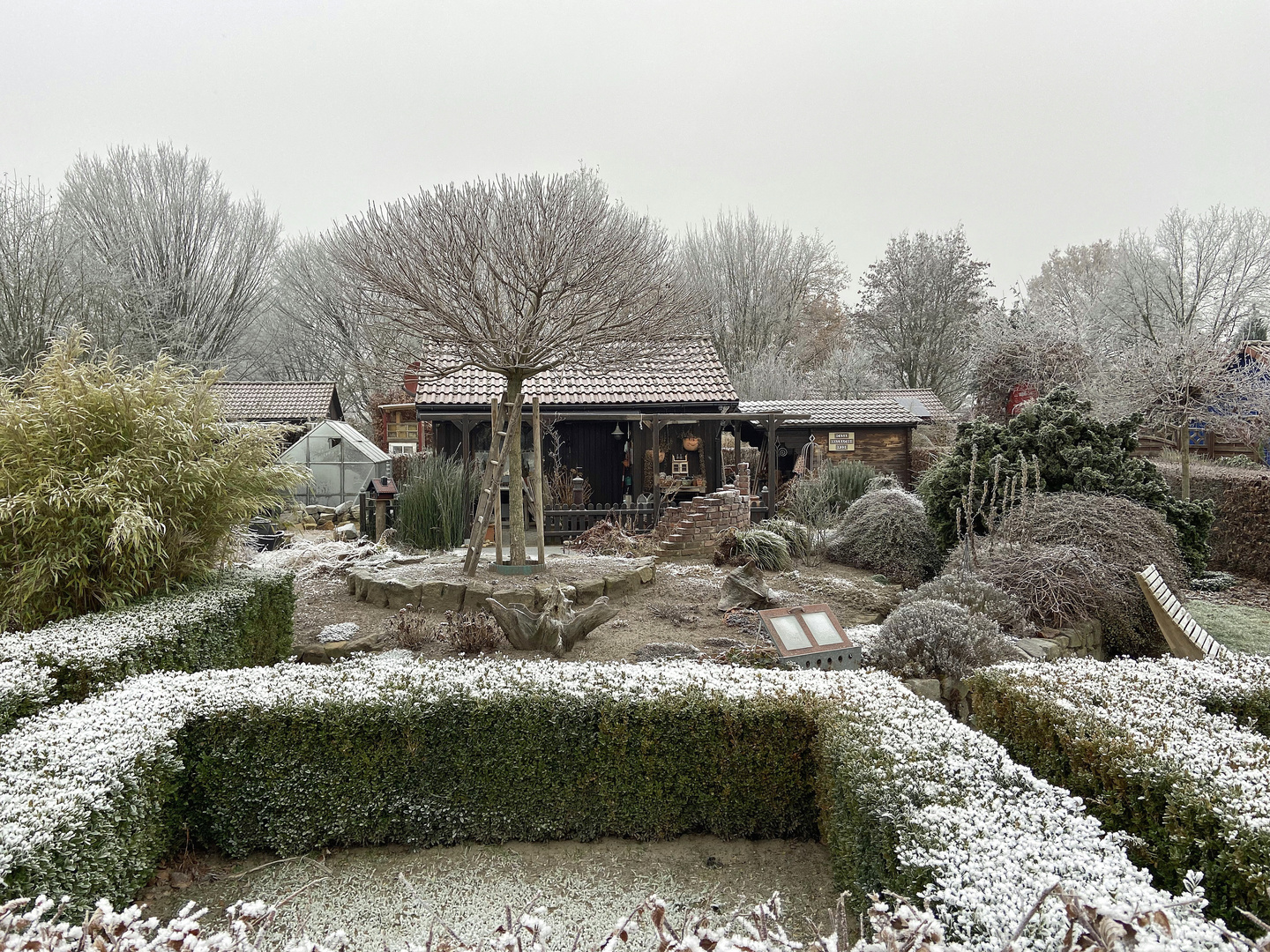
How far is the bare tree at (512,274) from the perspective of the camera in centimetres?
777

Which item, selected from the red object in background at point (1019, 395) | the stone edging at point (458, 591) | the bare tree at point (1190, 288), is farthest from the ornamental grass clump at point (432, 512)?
the red object in background at point (1019, 395)

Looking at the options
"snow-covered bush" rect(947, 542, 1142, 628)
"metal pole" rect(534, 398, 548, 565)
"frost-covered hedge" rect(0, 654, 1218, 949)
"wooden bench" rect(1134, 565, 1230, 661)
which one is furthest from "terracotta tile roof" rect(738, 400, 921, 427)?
"frost-covered hedge" rect(0, 654, 1218, 949)

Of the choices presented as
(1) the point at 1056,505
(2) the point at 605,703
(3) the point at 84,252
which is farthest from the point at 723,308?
(2) the point at 605,703

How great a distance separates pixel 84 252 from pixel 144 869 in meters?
18.5

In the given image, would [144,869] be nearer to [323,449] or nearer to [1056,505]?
[1056,505]

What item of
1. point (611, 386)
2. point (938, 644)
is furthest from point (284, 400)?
point (938, 644)

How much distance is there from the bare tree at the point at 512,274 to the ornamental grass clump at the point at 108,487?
266cm

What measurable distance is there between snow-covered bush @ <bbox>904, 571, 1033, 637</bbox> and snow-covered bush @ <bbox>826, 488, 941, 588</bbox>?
2.59m

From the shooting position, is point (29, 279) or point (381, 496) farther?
point (29, 279)

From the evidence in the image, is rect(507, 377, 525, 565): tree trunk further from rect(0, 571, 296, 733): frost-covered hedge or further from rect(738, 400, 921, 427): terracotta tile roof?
rect(738, 400, 921, 427): terracotta tile roof

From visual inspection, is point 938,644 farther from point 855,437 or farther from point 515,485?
point 855,437

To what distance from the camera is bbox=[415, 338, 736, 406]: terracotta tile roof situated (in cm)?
1379

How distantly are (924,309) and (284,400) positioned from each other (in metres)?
23.8

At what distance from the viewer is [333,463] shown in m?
16.7
